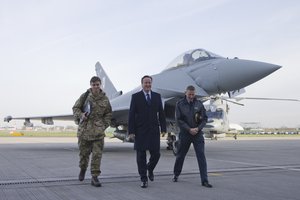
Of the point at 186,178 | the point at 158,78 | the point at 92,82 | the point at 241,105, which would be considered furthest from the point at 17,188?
the point at 241,105

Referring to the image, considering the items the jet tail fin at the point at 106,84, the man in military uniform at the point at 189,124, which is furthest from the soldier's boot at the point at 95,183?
the jet tail fin at the point at 106,84

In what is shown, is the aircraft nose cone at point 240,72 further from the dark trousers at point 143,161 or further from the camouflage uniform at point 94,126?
the camouflage uniform at point 94,126

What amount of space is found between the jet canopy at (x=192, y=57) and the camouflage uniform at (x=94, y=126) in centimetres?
661

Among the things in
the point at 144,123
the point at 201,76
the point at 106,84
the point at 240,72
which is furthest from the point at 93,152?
the point at 106,84

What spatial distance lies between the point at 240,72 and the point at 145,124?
5826 mm

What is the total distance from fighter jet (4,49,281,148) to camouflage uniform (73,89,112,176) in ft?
19.4

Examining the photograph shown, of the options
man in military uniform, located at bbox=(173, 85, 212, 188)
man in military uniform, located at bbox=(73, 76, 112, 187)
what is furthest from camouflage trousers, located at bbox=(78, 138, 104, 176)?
man in military uniform, located at bbox=(173, 85, 212, 188)

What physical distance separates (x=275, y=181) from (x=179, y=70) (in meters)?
7.17

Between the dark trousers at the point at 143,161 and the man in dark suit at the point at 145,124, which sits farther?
the man in dark suit at the point at 145,124

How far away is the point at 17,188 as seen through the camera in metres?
5.16

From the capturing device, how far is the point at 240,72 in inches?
419

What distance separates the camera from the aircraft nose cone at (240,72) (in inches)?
413

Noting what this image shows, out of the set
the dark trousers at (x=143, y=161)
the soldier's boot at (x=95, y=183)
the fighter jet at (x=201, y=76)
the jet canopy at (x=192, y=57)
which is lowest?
the soldier's boot at (x=95, y=183)

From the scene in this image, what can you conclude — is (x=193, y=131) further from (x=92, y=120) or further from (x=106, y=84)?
(x=106, y=84)
